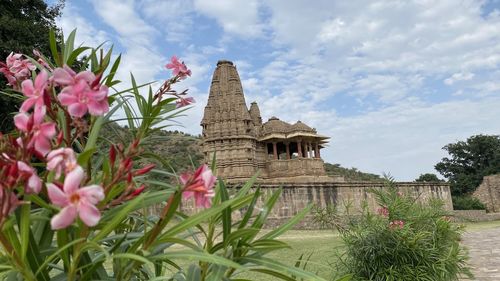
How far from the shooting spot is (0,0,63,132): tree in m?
10.8

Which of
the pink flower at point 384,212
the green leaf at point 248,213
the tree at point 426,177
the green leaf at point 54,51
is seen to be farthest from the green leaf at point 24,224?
the tree at point 426,177

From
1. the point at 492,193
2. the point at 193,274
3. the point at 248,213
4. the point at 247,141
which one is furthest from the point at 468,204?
the point at 193,274

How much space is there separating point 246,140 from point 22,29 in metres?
15.8

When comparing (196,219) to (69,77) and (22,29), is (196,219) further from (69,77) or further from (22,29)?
(22,29)

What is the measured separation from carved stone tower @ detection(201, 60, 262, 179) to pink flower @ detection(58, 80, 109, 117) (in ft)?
76.0

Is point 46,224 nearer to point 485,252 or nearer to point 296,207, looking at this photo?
point 485,252

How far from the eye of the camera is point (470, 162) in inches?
1481

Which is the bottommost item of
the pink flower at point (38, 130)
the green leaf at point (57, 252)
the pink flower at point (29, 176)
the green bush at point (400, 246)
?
the green bush at point (400, 246)

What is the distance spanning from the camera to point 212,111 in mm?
26281

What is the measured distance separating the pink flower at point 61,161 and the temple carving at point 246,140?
23006 mm

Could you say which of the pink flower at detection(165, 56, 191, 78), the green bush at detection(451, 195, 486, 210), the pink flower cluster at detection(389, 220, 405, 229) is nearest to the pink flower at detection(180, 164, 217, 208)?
the pink flower at detection(165, 56, 191, 78)

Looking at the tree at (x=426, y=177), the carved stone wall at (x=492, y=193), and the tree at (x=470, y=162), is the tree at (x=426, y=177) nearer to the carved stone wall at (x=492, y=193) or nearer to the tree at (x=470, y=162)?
the tree at (x=470, y=162)

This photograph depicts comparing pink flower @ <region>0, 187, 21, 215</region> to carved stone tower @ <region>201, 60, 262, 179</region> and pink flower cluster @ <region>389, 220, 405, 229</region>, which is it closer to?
pink flower cluster @ <region>389, 220, 405, 229</region>

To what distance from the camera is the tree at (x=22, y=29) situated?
10.8m
